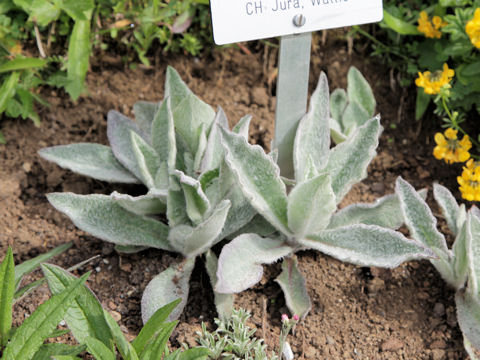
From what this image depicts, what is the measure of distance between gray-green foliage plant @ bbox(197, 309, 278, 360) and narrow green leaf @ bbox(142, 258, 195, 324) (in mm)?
114

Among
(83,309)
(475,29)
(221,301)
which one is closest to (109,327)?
(83,309)

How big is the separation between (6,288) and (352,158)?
1.04 meters

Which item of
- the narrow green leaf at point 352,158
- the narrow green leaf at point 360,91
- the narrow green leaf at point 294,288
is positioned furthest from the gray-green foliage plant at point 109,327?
the narrow green leaf at point 360,91

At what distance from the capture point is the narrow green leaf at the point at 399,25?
2.09 metres

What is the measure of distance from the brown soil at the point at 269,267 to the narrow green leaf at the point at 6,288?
0.18m

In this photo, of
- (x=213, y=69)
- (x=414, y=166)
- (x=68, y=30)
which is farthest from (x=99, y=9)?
(x=414, y=166)

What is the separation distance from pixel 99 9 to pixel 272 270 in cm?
118

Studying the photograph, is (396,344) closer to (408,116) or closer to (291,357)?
(291,357)

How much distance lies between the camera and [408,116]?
228 centimetres

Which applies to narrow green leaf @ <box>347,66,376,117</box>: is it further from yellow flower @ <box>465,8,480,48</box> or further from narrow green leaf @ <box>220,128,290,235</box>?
narrow green leaf @ <box>220,128,290,235</box>

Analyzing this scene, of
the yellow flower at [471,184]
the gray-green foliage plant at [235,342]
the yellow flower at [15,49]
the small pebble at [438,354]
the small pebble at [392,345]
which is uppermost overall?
the yellow flower at [15,49]

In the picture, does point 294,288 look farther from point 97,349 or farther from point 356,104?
point 356,104

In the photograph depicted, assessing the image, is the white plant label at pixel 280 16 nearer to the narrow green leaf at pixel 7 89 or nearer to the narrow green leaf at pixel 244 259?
the narrow green leaf at pixel 244 259

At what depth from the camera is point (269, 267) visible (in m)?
1.79
